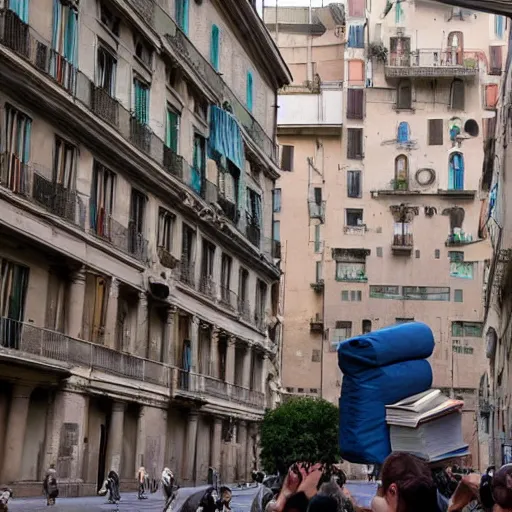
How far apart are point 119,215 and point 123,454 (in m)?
6.24

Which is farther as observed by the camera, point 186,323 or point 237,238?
point 237,238

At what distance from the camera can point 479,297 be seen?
56.3m

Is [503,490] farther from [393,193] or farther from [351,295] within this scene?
[393,193]

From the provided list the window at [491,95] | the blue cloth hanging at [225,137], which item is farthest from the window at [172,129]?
the window at [491,95]

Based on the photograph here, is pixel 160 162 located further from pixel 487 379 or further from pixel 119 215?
pixel 487 379

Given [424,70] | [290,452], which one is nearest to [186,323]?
[290,452]

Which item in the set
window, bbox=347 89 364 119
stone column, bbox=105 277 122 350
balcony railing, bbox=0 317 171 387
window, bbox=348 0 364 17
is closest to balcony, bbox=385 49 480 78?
window, bbox=347 89 364 119

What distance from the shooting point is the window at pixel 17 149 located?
21.6m

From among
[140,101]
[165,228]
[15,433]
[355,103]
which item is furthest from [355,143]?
[15,433]

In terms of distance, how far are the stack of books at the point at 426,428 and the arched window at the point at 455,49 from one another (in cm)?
5524

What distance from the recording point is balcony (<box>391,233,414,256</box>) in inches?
2235

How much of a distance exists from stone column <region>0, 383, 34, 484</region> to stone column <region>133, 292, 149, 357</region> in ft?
20.4

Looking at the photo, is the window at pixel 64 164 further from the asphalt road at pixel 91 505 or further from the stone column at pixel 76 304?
the asphalt road at pixel 91 505

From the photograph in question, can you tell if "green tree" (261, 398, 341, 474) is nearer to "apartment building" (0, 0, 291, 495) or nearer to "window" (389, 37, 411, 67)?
"apartment building" (0, 0, 291, 495)
